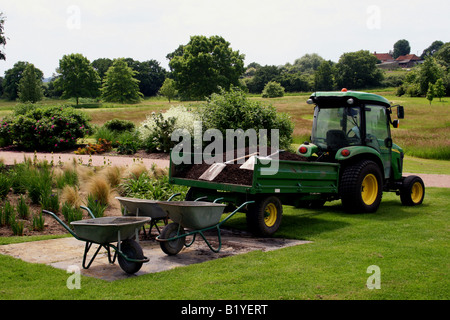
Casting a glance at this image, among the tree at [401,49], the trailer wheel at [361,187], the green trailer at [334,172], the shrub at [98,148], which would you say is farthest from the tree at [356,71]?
the tree at [401,49]

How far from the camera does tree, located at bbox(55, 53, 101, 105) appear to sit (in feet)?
228

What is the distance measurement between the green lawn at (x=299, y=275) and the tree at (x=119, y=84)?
69201 mm

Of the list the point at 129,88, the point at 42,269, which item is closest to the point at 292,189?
the point at 42,269

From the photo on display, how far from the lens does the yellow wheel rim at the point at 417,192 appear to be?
10883 mm

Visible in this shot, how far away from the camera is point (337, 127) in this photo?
32.3ft

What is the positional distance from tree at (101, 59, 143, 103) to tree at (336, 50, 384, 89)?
109 feet

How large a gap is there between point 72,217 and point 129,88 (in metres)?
69.6

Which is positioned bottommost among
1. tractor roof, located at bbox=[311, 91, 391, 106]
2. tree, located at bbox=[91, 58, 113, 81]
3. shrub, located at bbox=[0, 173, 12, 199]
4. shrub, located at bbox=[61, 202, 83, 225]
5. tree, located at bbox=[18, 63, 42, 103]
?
shrub, located at bbox=[61, 202, 83, 225]

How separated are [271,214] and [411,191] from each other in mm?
4434

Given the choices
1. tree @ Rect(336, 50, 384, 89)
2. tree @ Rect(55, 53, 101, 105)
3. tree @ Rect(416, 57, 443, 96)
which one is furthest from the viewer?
tree @ Rect(336, 50, 384, 89)

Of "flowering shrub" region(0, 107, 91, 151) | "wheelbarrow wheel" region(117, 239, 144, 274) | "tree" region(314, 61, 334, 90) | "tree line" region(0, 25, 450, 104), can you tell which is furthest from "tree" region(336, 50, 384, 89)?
"wheelbarrow wheel" region(117, 239, 144, 274)

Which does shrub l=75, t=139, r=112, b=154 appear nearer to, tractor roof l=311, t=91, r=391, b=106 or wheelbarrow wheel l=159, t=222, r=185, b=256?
tractor roof l=311, t=91, r=391, b=106

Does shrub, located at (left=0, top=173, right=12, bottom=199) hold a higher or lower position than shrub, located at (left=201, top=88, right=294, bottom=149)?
lower

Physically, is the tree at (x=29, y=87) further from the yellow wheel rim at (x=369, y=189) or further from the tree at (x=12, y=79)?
the yellow wheel rim at (x=369, y=189)
